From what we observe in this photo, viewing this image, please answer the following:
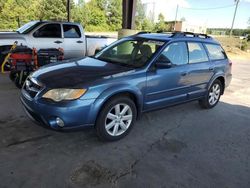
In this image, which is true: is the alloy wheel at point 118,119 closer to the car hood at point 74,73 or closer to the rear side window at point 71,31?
the car hood at point 74,73

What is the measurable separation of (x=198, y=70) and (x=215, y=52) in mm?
968

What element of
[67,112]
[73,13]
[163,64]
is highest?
[73,13]

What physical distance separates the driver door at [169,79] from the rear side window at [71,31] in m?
5.26

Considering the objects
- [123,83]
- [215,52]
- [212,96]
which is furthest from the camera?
[212,96]

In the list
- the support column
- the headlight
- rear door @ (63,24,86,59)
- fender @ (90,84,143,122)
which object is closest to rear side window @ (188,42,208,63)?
fender @ (90,84,143,122)

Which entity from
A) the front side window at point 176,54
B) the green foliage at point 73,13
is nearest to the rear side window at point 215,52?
the front side window at point 176,54

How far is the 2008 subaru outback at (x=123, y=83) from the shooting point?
328 cm

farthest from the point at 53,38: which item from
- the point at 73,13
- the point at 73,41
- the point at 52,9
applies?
the point at 73,13

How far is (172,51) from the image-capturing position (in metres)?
4.43

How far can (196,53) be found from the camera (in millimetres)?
4957

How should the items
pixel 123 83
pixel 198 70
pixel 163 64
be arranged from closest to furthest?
pixel 123 83
pixel 163 64
pixel 198 70

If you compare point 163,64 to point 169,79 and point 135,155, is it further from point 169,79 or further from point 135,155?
point 135,155

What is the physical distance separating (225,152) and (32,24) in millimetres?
7439

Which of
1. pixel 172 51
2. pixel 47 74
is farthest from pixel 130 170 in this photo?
pixel 172 51
